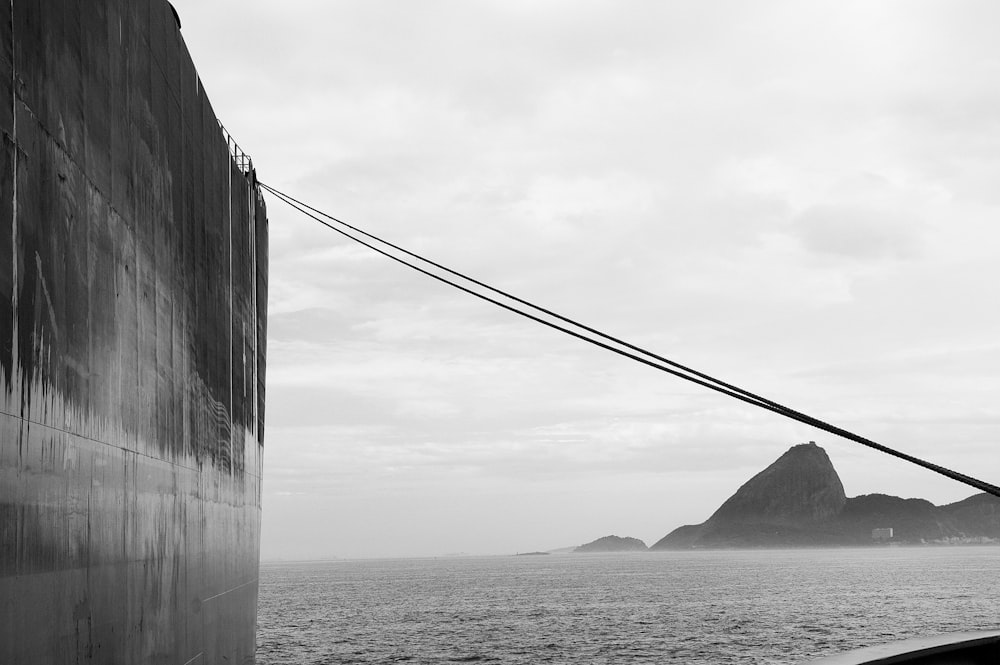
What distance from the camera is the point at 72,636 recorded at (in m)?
9.12

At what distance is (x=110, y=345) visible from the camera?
34.8 feet

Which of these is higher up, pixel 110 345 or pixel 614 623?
pixel 110 345

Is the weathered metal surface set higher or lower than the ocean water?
higher

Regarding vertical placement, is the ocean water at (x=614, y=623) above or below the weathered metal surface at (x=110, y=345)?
below

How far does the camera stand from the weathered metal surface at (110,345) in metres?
8.12

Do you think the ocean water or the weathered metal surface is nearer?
the weathered metal surface

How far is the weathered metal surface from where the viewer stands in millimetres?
8125

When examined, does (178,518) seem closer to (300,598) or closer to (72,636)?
(72,636)

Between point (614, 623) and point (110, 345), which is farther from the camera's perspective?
point (614, 623)

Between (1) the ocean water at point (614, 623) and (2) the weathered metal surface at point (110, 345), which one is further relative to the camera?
(1) the ocean water at point (614, 623)

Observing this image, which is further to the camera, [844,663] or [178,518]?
[178,518]

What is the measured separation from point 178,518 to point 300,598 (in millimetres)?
81546

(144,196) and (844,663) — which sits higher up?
(144,196)

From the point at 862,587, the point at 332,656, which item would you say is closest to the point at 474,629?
the point at 332,656
